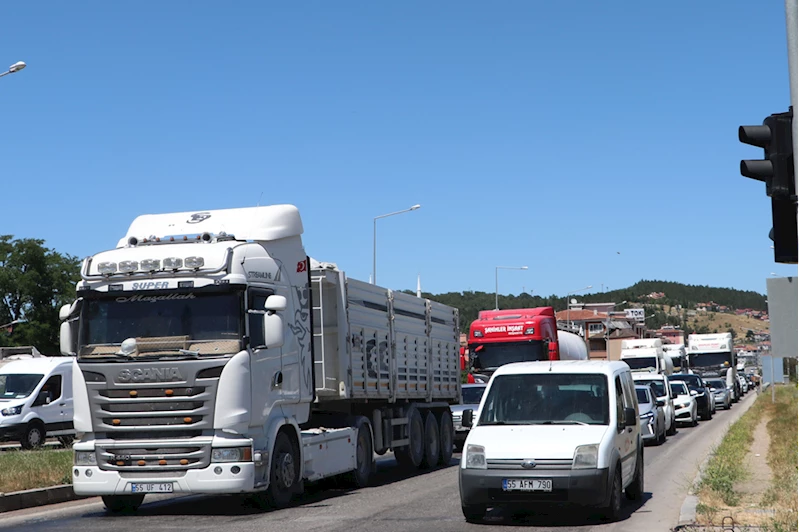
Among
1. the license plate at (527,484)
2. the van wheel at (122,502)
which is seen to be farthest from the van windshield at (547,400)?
the van wheel at (122,502)

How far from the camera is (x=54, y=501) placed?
15922mm

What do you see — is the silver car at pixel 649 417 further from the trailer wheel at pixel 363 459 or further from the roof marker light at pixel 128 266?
Result: the roof marker light at pixel 128 266

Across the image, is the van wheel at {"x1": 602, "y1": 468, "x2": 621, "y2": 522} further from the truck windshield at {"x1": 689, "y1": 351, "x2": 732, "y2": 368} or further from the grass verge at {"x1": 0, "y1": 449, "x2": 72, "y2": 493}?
the truck windshield at {"x1": 689, "y1": 351, "x2": 732, "y2": 368}

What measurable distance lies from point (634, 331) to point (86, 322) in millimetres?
157255

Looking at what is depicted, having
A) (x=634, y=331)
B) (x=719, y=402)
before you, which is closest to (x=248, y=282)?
(x=719, y=402)

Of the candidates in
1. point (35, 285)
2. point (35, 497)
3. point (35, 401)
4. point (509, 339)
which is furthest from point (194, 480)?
point (35, 285)

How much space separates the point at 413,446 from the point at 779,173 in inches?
538

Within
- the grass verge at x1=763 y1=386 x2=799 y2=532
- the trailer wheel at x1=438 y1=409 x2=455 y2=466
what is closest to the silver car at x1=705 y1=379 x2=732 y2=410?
the grass verge at x1=763 y1=386 x2=799 y2=532

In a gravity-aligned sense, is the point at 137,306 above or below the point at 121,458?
above

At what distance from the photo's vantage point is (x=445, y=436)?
2252 centimetres

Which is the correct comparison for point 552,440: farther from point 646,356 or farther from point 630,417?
point 646,356

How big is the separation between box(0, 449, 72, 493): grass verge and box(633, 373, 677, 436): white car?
18.5 metres

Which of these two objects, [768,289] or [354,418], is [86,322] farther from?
[768,289]

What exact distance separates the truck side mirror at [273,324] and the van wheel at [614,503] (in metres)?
4.33
